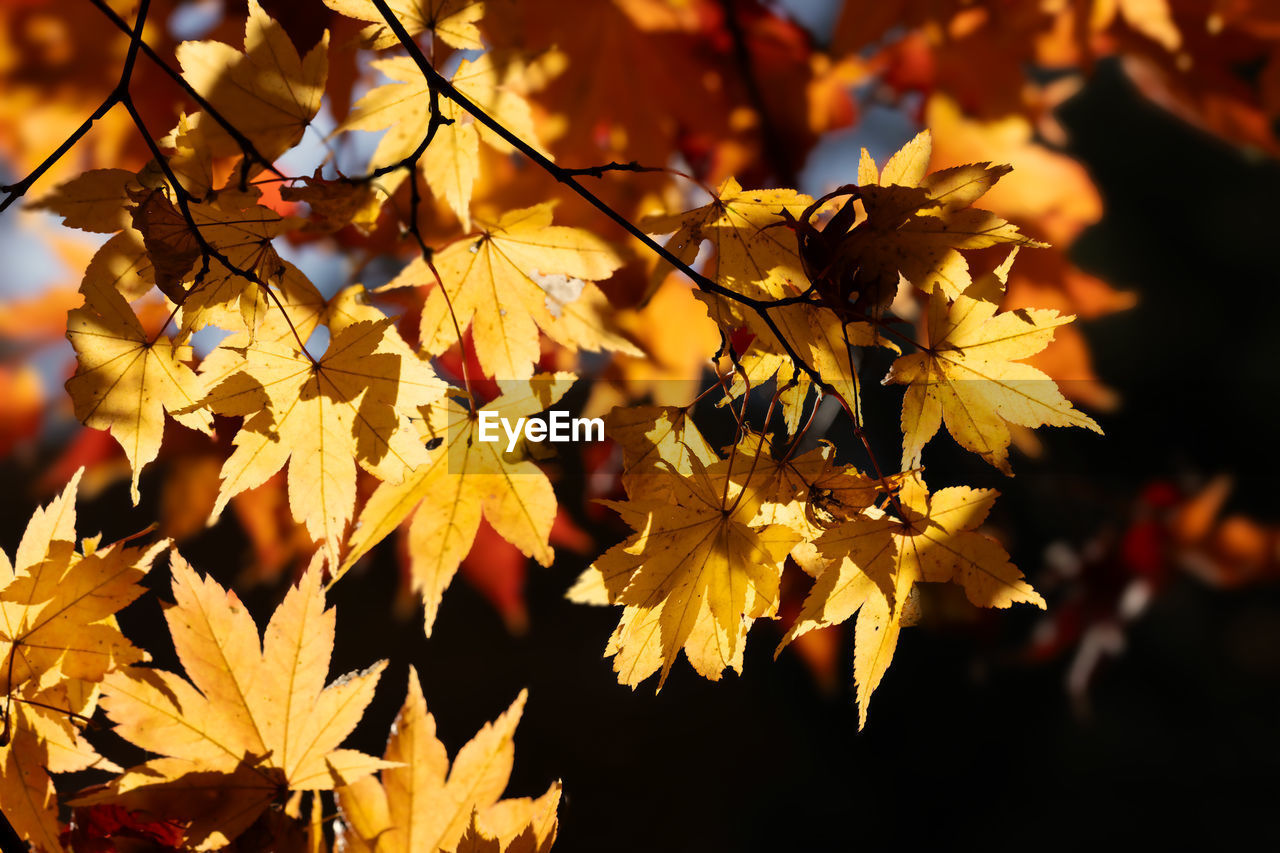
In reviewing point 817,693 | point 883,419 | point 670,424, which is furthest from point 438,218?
point 817,693

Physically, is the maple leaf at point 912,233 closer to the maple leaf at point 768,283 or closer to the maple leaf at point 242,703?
the maple leaf at point 768,283

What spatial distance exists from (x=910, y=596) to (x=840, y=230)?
21 cm

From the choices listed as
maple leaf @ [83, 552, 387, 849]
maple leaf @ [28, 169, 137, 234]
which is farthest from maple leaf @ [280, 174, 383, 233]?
maple leaf @ [83, 552, 387, 849]

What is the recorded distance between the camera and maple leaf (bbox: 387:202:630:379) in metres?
0.51

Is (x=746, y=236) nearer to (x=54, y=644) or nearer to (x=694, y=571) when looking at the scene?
(x=694, y=571)

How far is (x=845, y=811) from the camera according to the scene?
269 cm

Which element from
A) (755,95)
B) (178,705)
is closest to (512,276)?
(178,705)

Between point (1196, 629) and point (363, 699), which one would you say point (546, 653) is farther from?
point (1196, 629)

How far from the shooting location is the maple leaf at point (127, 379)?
16.7 inches

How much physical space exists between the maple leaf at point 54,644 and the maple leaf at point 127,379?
43 mm

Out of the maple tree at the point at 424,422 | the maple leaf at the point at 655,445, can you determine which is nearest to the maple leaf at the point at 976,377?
the maple tree at the point at 424,422

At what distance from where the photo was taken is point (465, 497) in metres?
0.51

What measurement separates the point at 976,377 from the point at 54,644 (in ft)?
1.84

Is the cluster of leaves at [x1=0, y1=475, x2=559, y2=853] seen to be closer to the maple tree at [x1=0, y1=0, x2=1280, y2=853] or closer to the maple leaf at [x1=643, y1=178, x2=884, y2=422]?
the maple tree at [x1=0, y1=0, x2=1280, y2=853]
